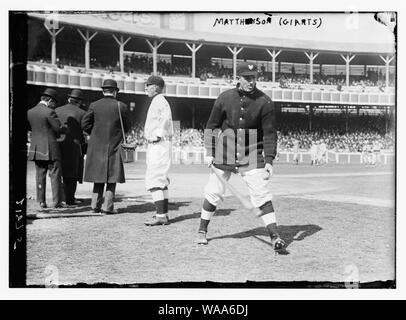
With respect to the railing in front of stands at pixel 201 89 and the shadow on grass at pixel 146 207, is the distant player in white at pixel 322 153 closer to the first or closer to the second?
the railing in front of stands at pixel 201 89

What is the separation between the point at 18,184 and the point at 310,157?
16.3 metres

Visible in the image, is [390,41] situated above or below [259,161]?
above

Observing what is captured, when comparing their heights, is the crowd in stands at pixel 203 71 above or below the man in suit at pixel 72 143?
above

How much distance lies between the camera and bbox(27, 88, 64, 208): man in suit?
22.0 ft

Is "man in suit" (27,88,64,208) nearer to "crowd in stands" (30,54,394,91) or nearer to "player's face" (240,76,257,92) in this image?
"player's face" (240,76,257,92)

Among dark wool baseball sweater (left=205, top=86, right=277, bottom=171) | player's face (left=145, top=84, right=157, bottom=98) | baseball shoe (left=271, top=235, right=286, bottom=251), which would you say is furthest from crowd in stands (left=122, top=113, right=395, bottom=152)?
baseball shoe (left=271, top=235, right=286, bottom=251)

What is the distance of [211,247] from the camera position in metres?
5.21

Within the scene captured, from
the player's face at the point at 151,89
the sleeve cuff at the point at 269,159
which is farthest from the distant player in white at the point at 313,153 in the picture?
the sleeve cuff at the point at 269,159

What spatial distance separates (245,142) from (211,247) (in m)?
1.21

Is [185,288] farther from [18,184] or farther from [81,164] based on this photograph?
[81,164]

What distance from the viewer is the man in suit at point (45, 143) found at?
264 inches

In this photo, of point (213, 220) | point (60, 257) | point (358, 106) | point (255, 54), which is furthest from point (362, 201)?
point (255, 54)

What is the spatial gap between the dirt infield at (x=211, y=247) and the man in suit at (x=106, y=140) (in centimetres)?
53

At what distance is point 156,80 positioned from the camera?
6039 millimetres
